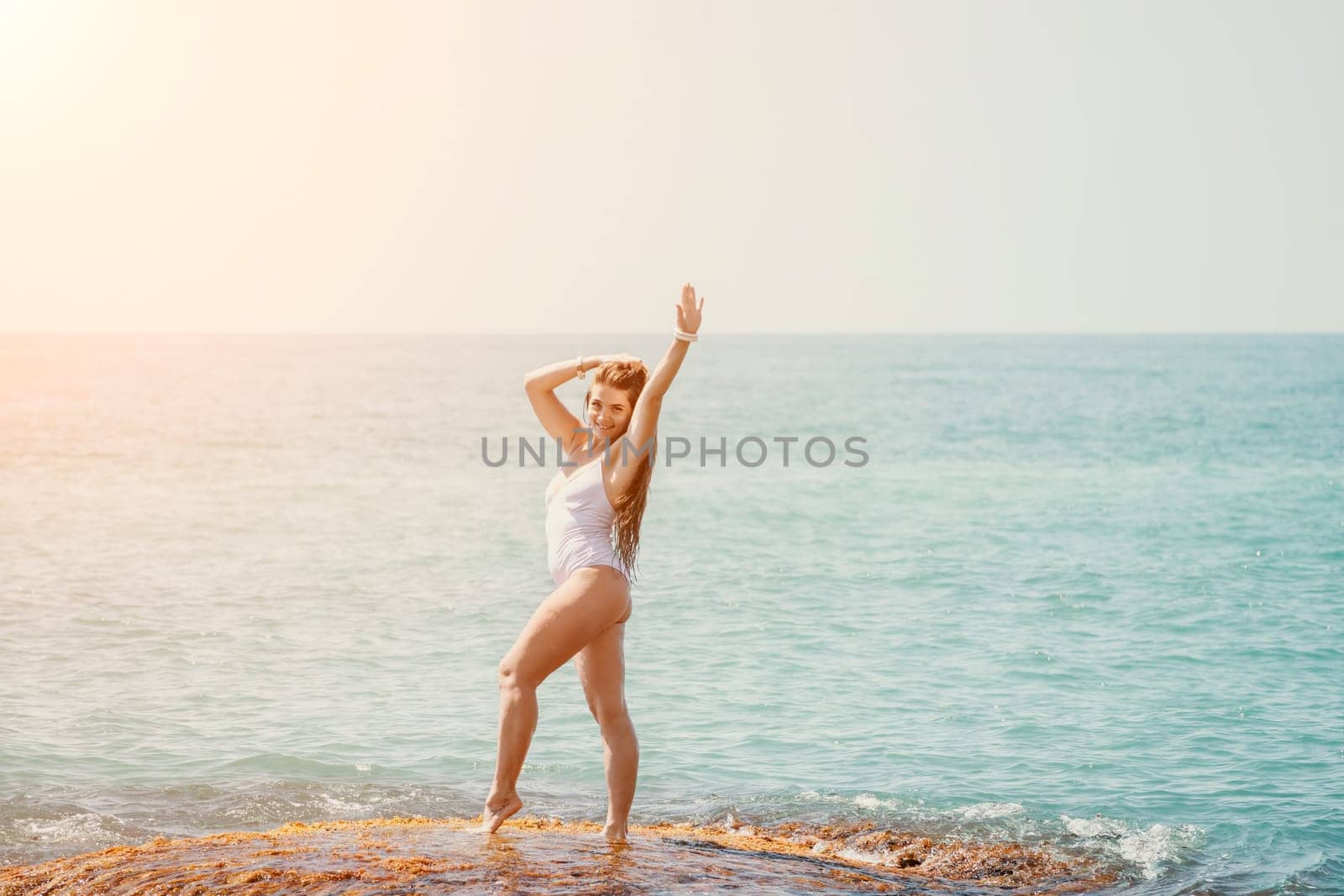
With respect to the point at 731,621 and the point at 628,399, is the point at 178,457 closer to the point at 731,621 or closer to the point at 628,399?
the point at 731,621

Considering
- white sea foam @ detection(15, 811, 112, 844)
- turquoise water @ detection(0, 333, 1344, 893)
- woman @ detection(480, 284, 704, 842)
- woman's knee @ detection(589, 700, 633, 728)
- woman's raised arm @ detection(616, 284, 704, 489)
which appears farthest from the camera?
turquoise water @ detection(0, 333, 1344, 893)

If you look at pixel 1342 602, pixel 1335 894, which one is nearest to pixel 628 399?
pixel 1335 894

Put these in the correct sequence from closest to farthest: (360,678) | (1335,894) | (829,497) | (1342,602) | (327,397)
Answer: (1335,894) < (360,678) < (1342,602) < (829,497) < (327,397)

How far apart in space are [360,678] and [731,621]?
474 centimetres

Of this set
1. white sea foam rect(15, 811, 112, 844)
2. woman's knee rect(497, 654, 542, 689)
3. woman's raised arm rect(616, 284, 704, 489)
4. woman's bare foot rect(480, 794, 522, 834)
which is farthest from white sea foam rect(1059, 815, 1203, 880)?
white sea foam rect(15, 811, 112, 844)

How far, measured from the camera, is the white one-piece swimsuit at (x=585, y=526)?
612 centimetres

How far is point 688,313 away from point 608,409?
22.5 inches

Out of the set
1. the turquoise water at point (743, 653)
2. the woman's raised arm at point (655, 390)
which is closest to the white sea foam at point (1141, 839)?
the turquoise water at point (743, 653)

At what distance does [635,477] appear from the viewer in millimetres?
6098

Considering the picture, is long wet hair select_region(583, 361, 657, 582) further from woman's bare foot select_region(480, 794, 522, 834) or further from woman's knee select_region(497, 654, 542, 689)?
woman's bare foot select_region(480, 794, 522, 834)

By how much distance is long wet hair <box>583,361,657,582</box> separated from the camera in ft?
20.0

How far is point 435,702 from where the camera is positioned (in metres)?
12.3

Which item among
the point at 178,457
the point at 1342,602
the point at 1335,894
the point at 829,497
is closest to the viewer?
the point at 1335,894

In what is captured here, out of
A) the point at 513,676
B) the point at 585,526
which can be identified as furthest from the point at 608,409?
the point at 513,676
